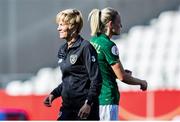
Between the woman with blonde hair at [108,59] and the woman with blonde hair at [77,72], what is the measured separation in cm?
39

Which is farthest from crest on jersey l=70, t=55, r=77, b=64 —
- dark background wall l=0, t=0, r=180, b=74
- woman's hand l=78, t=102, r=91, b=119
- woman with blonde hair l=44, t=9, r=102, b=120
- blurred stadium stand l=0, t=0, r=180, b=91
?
dark background wall l=0, t=0, r=180, b=74

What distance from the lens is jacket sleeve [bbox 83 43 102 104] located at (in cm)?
492

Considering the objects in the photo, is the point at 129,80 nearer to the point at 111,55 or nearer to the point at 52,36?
the point at 111,55

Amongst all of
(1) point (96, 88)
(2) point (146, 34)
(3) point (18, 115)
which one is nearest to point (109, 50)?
(1) point (96, 88)

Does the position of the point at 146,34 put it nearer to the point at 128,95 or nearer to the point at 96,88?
the point at 128,95

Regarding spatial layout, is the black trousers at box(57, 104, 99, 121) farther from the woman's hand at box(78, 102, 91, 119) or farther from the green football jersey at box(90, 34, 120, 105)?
the green football jersey at box(90, 34, 120, 105)

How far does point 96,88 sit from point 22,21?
927cm

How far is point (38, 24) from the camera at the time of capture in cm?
1422

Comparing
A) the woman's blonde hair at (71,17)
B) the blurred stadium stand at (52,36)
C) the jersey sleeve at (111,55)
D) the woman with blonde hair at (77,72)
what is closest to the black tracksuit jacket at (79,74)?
the woman with blonde hair at (77,72)

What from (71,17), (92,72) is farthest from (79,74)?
(71,17)

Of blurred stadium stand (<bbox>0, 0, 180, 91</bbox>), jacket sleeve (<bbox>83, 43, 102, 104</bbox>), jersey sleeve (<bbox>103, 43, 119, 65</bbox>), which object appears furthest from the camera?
blurred stadium stand (<bbox>0, 0, 180, 91</bbox>)

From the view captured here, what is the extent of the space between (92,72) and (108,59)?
484 mm

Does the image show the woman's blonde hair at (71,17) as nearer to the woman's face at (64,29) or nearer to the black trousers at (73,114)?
the woman's face at (64,29)

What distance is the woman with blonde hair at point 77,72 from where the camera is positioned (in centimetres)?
494
